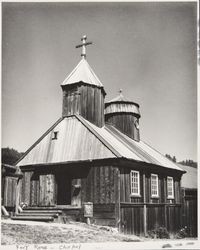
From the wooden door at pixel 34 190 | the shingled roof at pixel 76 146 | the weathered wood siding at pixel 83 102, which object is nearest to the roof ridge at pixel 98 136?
the shingled roof at pixel 76 146

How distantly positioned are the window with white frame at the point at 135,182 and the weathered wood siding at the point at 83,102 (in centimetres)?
387

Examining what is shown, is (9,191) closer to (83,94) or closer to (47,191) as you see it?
(47,191)

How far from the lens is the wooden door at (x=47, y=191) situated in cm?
2180

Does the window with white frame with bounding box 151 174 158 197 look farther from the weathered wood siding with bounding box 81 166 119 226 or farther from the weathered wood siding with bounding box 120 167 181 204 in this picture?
the weathered wood siding with bounding box 81 166 119 226

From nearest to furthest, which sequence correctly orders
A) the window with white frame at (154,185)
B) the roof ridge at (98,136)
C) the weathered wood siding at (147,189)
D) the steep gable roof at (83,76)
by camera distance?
1. the roof ridge at (98,136)
2. the weathered wood siding at (147,189)
3. the window with white frame at (154,185)
4. the steep gable roof at (83,76)

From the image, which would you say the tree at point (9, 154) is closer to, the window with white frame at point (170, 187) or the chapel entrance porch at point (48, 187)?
the chapel entrance porch at point (48, 187)

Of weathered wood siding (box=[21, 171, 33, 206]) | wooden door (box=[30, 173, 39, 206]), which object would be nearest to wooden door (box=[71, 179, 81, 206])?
wooden door (box=[30, 173, 39, 206])

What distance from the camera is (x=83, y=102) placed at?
77.6 feet

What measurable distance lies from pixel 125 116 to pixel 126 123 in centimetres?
48

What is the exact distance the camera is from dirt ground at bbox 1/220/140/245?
15531 millimetres

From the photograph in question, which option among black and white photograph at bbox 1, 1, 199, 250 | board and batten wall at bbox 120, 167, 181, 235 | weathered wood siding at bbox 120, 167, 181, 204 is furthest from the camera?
weathered wood siding at bbox 120, 167, 181, 204

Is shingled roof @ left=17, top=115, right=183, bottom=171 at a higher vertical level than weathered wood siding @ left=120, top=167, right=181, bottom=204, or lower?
higher

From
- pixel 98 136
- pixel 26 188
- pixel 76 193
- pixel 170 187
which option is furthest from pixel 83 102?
pixel 170 187

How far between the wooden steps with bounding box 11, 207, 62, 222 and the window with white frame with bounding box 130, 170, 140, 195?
12.4 ft
